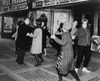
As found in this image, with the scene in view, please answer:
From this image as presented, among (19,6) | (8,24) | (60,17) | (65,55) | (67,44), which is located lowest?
(65,55)

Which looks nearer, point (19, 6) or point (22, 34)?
point (22, 34)

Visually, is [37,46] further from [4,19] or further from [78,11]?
[4,19]

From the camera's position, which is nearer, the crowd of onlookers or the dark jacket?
the crowd of onlookers

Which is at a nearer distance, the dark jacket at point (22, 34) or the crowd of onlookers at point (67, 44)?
the crowd of onlookers at point (67, 44)

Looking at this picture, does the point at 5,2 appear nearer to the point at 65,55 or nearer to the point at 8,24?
the point at 8,24

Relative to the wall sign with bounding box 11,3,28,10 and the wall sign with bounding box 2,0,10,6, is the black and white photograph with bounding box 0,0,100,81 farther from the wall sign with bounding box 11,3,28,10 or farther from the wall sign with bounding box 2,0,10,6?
the wall sign with bounding box 2,0,10,6

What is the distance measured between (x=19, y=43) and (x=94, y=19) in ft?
19.8

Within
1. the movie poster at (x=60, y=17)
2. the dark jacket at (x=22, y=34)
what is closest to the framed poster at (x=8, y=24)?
the movie poster at (x=60, y=17)

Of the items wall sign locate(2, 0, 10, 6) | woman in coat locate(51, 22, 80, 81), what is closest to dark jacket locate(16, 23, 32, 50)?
woman in coat locate(51, 22, 80, 81)

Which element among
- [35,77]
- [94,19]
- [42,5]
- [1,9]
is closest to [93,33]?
[94,19]

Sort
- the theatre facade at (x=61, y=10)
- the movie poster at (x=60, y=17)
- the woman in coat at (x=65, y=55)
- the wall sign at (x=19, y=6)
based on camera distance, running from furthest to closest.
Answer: the wall sign at (x=19, y=6) < the movie poster at (x=60, y=17) < the theatre facade at (x=61, y=10) < the woman in coat at (x=65, y=55)

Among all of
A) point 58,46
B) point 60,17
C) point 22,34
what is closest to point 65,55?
point 22,34

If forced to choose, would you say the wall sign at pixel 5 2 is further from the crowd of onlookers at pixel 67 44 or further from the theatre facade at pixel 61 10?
the crowd of onlookers at pixel 67 44

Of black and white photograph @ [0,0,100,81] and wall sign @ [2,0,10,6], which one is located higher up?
wall sign @ [2,0,10,6]
